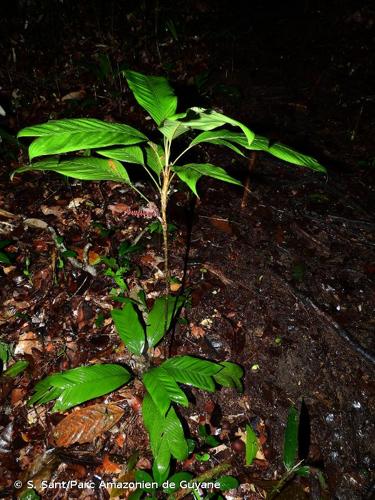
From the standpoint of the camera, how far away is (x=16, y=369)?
2.22 m

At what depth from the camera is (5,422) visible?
204 centimetres

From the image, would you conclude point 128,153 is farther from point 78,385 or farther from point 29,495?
point 29,495

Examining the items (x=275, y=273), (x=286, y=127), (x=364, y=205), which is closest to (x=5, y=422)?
(x=275, y=273)

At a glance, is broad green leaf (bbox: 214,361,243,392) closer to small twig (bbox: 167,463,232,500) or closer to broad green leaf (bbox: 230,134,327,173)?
small twig (bbox: 167,463,232,500)

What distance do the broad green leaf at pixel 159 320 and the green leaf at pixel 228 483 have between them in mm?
845

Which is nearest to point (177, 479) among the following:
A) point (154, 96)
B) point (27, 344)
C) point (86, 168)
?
point (27, 344)

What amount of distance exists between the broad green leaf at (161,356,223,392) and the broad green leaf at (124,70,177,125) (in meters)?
1.41

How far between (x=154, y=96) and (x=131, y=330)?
147cm

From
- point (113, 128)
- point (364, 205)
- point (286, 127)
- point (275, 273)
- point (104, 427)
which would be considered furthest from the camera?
point (286, 127)

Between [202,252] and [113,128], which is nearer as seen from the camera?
[113,128]

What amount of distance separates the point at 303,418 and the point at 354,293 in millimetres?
1178

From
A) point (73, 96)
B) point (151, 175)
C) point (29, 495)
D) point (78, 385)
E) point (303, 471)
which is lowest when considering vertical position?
point (29, 495)

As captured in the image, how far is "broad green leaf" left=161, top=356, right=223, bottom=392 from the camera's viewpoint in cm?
186

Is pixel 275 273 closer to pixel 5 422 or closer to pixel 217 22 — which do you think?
pixel 5 422
